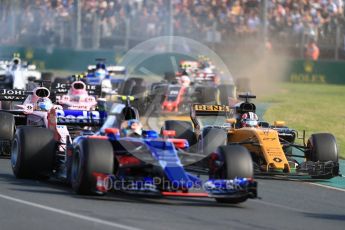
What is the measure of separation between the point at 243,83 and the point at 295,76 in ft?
29.3

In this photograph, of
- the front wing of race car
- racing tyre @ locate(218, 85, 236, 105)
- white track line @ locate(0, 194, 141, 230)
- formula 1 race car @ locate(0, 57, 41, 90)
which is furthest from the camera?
formula 1 race car @ locate(0, 57, 41, 90)

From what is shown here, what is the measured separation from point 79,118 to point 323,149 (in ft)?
13.6

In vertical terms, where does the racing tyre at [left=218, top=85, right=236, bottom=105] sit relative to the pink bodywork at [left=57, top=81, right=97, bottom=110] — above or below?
above

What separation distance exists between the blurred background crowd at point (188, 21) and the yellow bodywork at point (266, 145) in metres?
26.7

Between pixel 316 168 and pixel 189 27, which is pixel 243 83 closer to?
pixel 189 27

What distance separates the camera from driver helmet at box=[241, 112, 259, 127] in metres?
19.0

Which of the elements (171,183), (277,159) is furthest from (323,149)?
(171,183)

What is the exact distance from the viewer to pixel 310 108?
120 ft

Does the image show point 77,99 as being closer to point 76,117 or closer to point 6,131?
point 6,131

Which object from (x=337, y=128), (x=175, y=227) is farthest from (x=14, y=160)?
(x=337, y=128)

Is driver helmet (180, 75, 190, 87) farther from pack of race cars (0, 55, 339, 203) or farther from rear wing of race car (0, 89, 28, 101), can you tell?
rear wing of race car (0, 89, 28, 101)

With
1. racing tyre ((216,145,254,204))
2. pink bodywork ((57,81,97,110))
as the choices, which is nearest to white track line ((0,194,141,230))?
racing tyre ((216,145,254,204))

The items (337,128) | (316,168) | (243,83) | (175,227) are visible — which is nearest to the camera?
(175,227)

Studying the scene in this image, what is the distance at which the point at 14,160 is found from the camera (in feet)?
51.4
